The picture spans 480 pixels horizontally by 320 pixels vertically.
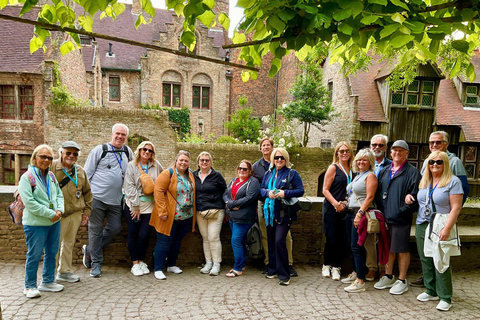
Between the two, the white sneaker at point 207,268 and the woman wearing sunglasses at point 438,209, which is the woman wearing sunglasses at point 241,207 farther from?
the woman wearing sunglasses at point 438,209

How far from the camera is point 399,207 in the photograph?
4.46 metres

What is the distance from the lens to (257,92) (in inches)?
1110

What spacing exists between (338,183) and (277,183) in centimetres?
89

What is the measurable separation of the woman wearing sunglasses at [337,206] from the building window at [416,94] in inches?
520

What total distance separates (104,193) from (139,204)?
0.51 m

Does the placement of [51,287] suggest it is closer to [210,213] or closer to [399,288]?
[210,213]

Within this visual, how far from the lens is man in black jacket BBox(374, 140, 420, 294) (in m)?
4.48

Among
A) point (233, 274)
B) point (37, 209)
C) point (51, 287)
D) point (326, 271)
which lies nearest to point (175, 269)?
point (233, 274)

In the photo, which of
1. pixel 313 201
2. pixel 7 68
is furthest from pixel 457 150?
pixel 7 68

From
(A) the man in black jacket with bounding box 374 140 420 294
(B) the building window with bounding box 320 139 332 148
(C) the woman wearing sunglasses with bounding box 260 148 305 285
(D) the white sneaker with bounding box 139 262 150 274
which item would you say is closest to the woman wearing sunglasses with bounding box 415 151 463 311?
(A) the man in black jacket with bounding box 374 140 420 294

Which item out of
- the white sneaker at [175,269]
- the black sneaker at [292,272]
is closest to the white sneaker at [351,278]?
the black sneaker at [292,272]

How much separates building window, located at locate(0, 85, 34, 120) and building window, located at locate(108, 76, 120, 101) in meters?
8.16

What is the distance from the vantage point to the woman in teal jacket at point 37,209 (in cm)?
395

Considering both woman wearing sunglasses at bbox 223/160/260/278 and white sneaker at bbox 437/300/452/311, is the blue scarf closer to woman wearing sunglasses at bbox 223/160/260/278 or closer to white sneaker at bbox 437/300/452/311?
woman wearing sunglasses at bbox 223/160/260/278
